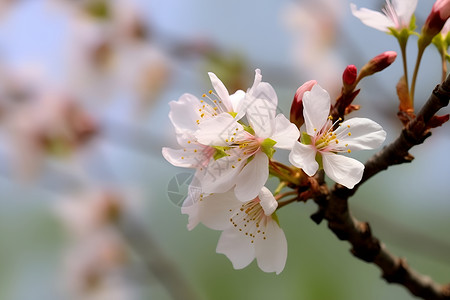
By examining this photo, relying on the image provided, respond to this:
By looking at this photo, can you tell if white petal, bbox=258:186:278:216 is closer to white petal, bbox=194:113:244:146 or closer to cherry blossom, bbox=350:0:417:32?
white petal, bbox=194:113:244:146

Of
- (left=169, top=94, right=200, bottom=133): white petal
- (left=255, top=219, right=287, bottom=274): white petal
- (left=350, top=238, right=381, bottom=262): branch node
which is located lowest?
(left=350, top=238, right=381, bottom=262): branch node

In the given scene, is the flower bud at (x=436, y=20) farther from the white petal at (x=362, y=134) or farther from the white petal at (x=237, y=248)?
the white petal at (x=237, y=248)

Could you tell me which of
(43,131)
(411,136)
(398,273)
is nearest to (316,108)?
(411,136)

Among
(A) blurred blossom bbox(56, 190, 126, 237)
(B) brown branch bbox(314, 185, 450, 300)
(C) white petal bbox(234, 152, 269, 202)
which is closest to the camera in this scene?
(C) white petal bbox(234, 152, 269, 202)

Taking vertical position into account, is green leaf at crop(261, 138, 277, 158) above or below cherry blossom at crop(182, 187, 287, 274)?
above

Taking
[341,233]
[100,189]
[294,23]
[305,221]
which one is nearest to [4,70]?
[100,189]

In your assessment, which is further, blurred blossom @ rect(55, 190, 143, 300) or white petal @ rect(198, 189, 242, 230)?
blurred blossom @ rect(55, 190, 143, 300)

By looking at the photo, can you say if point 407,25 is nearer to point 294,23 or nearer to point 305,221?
point 294,23

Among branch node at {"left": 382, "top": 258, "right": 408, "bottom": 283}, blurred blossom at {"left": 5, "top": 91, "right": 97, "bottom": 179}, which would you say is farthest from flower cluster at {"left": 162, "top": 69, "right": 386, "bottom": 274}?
blurred blossom at {"left": 5, "top": 91, "right": 97, "bottom": 179}
